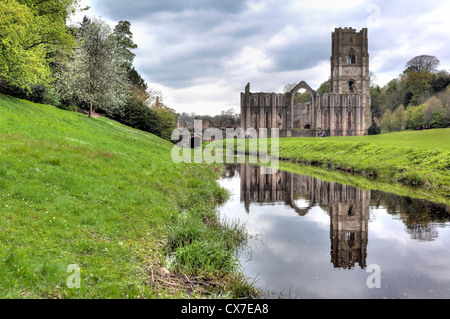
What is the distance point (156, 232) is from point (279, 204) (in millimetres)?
8062

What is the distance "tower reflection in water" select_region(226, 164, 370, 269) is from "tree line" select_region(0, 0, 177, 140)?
52.5ft

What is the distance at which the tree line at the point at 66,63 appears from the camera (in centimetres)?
2100

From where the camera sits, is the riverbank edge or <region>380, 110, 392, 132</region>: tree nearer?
the riverbank edge

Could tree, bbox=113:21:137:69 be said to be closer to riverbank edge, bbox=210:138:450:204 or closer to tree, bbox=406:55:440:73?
riverbank edge, bbox=210:138:450:204

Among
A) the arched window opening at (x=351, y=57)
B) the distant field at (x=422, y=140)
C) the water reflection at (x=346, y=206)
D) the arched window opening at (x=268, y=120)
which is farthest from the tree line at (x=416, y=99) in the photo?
the water reflection at (x=346, y=206)

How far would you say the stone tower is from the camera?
88188 millimetres

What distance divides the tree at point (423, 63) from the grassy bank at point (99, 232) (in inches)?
4156

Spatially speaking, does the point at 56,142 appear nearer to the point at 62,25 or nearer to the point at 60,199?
the point at 60,199

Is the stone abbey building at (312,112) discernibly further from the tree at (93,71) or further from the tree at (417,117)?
the tree at (93,71)

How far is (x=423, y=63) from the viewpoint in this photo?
98625mm

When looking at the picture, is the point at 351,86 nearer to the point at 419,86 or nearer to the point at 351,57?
the point at 351,57

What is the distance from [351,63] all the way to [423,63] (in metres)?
25.9

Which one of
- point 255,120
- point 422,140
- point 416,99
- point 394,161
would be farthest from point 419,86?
point 394,161

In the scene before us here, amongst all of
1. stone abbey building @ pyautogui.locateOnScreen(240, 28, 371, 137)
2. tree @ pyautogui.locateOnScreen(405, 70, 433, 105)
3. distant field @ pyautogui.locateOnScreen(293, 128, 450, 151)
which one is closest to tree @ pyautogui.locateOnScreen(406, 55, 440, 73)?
tree @ pyautogui.locateOnScreen(405, 70, 433, 105)
